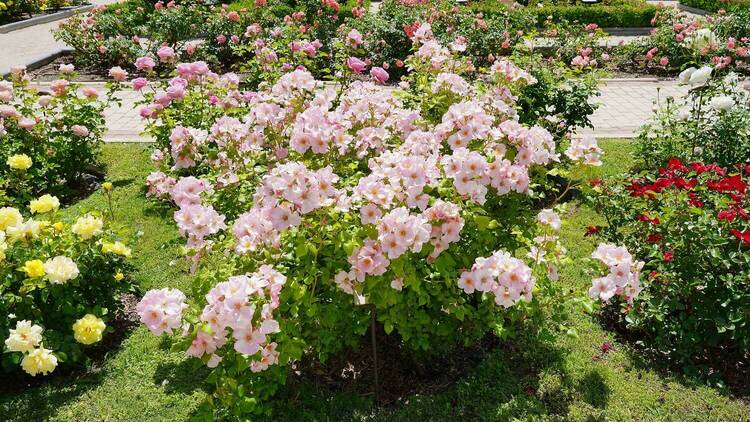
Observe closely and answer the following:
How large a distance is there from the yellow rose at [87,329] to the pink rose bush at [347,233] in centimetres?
65

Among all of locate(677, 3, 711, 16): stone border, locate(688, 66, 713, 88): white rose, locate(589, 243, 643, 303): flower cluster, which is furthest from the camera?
locate(677, 3, 711, 16): stone border

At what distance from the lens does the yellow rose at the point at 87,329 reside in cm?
306

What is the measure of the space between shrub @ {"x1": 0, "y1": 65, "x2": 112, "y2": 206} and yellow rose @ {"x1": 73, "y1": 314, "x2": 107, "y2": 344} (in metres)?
2.07

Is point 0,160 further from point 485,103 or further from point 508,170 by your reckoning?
point 508,170

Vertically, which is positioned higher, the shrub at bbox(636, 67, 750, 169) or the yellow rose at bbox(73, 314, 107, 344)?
the yellow rose at bbox(73, 314, 107, 344)

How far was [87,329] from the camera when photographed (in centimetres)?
307

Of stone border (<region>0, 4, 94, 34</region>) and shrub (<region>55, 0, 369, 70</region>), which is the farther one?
stone border (<region>0, 4, 94, 34</region>)

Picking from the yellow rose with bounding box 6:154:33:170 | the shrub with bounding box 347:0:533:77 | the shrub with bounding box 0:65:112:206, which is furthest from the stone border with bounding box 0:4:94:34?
the yellow rose with bounding box 6:154:33:170

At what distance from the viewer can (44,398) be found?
3197 mm

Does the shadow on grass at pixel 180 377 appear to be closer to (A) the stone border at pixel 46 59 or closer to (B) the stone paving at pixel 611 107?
(B) the stone paving at pixel 611 107

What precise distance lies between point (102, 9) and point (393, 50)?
5647mm

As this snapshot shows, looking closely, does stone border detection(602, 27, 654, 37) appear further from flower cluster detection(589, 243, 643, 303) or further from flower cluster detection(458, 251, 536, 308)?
flower cluster detection(458, 251, 536, 308)

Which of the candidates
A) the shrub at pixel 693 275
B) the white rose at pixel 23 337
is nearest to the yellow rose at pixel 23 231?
Result: the white rose at pixel 23 337

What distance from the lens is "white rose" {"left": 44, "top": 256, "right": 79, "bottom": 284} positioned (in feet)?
9.87
